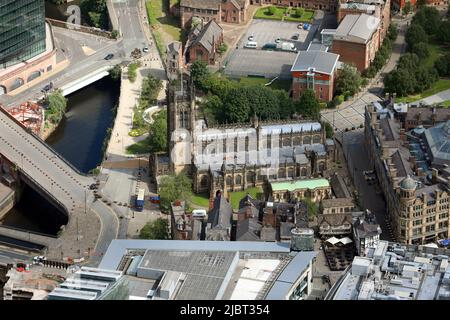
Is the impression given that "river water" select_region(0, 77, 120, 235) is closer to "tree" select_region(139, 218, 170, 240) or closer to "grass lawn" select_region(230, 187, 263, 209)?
"tree" select_region(139, 218, 170, 240)

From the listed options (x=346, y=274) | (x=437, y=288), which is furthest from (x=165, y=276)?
(x=437, y=288)

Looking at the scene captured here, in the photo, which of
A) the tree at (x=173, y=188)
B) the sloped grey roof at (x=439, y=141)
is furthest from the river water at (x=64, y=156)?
the sloped grey roof at (x=439, y=141)

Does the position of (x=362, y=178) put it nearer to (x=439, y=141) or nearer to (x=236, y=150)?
(x=439, y=141)

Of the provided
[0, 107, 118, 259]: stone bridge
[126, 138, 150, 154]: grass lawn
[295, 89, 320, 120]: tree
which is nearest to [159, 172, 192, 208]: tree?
[0, 107, 118, 259]: stone bridge

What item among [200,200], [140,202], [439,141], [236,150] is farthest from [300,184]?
[140,202]

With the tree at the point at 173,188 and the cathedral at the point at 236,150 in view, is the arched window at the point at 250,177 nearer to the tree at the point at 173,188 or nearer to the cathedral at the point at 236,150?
the cathedral at the point at 236,150
